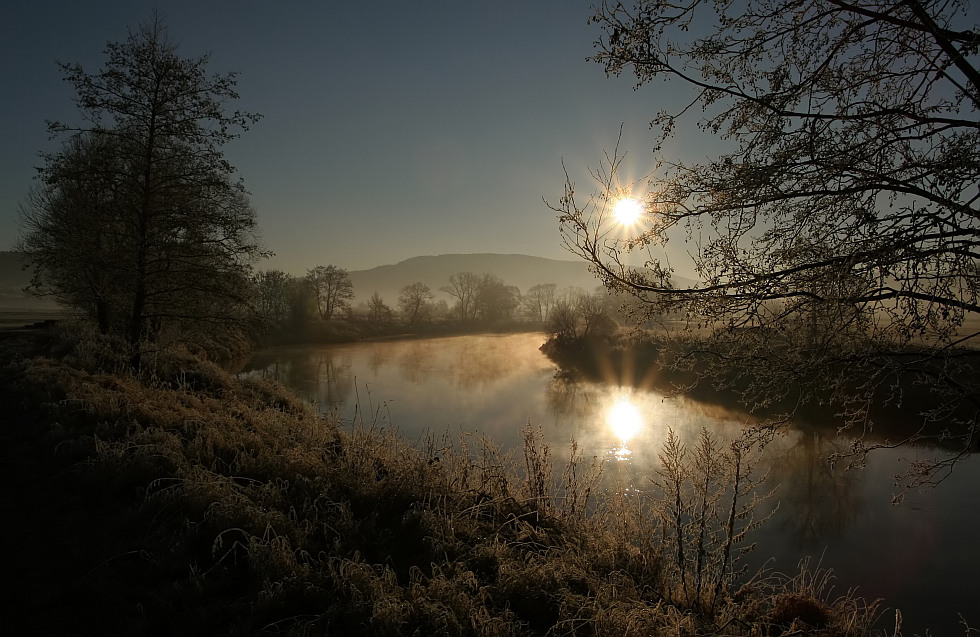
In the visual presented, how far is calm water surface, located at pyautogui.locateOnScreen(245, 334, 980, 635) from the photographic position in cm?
704

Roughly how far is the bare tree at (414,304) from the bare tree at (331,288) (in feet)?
20.1

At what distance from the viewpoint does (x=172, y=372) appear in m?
11.6

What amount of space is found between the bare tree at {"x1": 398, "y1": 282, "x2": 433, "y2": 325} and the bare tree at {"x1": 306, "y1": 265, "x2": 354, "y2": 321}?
6.12 m

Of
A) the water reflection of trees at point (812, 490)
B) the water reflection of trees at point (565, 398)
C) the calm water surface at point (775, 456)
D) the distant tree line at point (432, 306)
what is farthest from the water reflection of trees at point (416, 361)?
the water reflection of trees at point (812, 490)

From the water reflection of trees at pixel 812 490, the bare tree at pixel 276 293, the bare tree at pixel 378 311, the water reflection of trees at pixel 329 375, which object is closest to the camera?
the water reflection of trees at pixel 812 490

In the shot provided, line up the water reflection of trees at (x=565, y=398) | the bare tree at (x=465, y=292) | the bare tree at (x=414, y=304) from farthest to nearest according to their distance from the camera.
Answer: the bare tree at (x=465, y=292)
the bare tree at (x=414, y=304)
the water reflection of trees at (x=565, y=398)

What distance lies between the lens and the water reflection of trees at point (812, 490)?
8430mm

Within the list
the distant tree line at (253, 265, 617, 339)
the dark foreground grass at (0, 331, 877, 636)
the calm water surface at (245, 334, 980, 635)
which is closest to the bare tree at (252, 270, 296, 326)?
the distant tree line at (253, 265, 617, 339)

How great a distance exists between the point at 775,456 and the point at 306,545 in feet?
37.3

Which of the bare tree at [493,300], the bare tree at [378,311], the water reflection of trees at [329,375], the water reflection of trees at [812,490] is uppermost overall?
the bare tree at [493,300]

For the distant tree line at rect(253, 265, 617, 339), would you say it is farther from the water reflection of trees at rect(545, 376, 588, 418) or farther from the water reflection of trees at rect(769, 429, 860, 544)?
the water reflection of trees at rect(769, 429, 860, 544)

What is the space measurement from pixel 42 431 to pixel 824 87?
8.76 meters

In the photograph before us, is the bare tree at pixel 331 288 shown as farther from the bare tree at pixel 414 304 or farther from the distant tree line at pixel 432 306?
the bare tree at pixel 414 304

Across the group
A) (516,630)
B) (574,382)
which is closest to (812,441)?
(574,382)
